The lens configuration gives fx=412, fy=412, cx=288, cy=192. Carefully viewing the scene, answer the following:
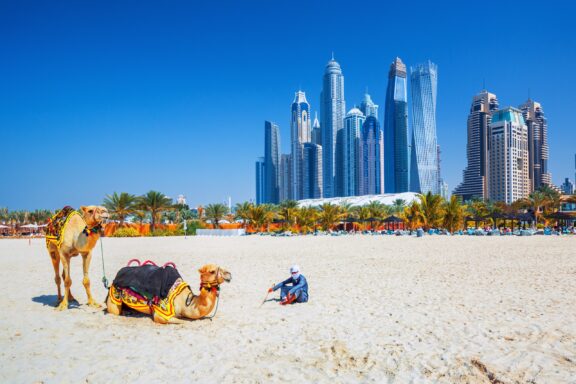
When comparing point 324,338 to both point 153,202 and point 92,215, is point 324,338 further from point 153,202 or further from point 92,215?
point 153,202

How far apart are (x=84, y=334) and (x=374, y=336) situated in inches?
180

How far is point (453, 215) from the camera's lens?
43375 mm

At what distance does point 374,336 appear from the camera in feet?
20.6

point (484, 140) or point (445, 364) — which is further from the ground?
point (484, 140)

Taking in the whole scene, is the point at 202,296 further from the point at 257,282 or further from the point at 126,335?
the point at 257,282

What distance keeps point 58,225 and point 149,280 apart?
2.44 metres

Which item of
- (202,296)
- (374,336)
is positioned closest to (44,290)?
(202,296)

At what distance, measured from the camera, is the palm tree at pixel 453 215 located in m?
43.2

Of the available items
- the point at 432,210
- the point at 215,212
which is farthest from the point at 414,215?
the point at 215,212

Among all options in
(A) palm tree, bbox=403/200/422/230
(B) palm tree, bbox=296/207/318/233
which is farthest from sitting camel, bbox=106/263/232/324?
(B) palm tree, bbox=296/207/318/233

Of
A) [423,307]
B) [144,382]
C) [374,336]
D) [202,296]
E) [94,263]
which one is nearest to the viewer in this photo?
[144,382]

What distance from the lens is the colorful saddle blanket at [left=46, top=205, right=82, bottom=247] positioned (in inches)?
319

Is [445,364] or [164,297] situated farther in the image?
[164,297]

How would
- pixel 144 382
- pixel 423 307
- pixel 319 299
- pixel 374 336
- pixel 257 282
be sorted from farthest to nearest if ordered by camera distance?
1. pixel 257 282
2. pixel 319 299
3. pixel 423 307
4. pixel 374 336
5. pixel 144 382
